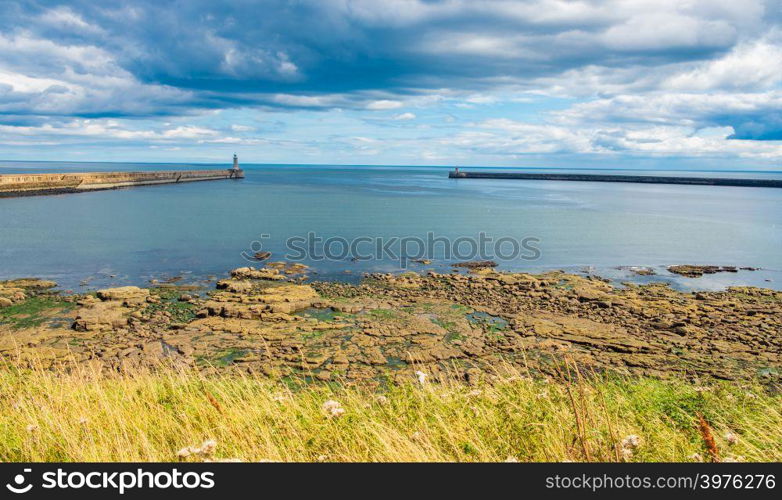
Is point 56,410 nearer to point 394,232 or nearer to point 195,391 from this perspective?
point 195,391

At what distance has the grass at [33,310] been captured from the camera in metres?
16.4

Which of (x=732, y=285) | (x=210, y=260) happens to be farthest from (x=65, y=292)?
(x=732, y=285)

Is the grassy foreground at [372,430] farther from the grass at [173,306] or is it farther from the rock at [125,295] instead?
the rock at [125,295]

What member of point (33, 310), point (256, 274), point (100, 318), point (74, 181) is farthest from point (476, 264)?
point (74, 181)

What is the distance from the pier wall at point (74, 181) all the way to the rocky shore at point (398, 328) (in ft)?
209

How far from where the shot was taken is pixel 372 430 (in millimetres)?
4895

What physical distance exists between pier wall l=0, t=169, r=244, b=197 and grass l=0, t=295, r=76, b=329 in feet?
209

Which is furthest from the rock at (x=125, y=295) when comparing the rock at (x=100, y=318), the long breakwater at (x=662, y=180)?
the long breakwater at (x=662, y=180)

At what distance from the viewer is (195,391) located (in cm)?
782

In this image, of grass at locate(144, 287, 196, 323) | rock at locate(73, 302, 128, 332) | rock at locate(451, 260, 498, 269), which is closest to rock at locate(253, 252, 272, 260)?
grass at locate(144, 287, 196, 323)

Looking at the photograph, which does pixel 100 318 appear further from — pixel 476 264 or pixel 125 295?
pixel 476 264

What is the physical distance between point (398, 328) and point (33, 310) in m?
13.5
